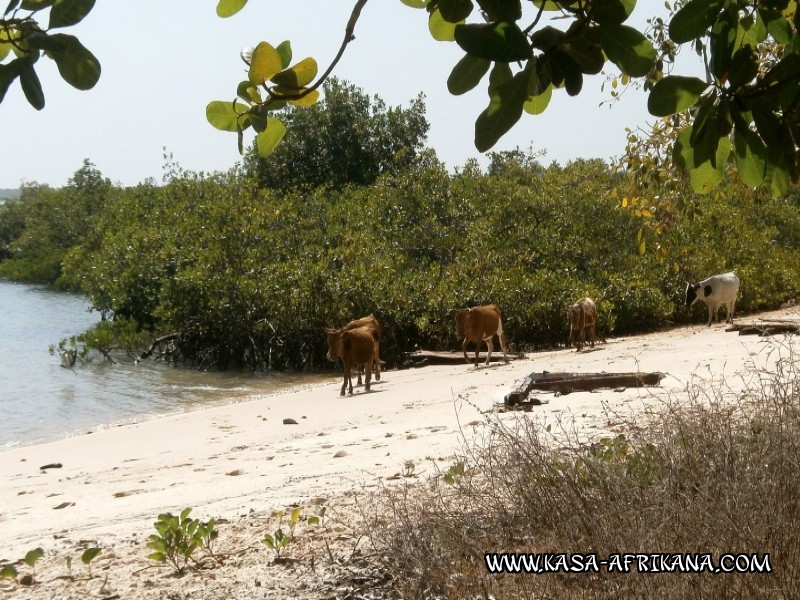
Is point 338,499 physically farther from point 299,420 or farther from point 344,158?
point 344,158

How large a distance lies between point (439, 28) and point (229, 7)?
2.31 ft

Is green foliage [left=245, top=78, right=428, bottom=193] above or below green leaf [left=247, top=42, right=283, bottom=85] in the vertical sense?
above

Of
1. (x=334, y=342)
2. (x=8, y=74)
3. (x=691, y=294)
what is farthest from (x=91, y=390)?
(x=8, y=74)

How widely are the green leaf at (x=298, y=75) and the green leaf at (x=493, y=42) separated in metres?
0.85

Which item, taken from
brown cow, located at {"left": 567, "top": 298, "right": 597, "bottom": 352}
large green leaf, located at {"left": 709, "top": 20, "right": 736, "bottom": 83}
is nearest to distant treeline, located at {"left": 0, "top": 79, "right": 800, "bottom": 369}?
brown cow, located at {"left": 567, "top": 298, "right": 597, "bottom": 352}

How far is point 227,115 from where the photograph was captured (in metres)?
3.38

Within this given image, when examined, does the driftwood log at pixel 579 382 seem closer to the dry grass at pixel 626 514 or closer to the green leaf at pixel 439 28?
the dry grass at pixel 626 514

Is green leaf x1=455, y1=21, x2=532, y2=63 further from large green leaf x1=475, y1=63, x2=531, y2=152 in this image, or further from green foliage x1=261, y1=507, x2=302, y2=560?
green foliage x1=261, y1=507, x2=302, y2=560

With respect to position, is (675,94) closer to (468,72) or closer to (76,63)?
(468,72)

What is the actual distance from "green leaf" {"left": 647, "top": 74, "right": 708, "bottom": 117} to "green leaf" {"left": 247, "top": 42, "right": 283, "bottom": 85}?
1231 millimetres

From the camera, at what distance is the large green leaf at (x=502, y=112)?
272 cm

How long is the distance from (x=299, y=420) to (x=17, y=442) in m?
4.49

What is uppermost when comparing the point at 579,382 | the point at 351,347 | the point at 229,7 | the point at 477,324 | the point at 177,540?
the point at 229,7

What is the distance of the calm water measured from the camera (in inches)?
599
